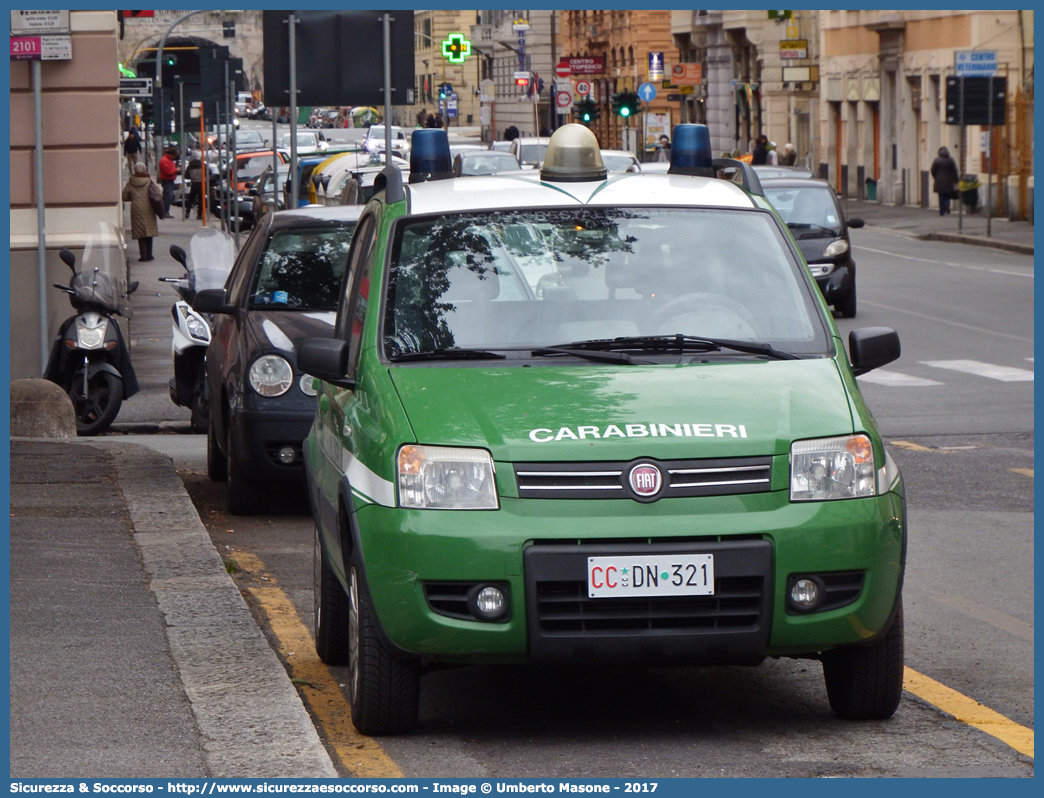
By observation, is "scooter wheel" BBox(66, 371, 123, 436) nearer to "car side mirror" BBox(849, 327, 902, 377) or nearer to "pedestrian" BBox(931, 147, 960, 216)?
"car side mirror" BBox(849, 327, 902, 377)

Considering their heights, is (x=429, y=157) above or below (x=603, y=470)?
above

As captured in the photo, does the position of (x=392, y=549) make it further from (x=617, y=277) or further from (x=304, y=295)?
(x=304, y=295)

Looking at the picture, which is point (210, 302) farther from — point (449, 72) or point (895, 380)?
point (449, 72)

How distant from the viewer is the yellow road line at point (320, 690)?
5500mm

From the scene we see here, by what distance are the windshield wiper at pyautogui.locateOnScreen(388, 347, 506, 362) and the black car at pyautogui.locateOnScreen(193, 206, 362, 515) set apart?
3937mm

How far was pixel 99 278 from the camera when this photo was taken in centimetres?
1448

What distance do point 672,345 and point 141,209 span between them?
2556 cm

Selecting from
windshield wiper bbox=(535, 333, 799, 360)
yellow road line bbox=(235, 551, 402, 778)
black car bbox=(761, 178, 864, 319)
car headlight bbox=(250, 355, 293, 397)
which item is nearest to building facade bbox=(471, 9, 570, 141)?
black car bbox=(761, 178, 864, 319)

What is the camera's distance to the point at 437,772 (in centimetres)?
539

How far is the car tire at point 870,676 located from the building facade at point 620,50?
230 ft

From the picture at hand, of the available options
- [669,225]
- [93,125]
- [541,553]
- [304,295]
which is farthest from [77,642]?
[93,125]

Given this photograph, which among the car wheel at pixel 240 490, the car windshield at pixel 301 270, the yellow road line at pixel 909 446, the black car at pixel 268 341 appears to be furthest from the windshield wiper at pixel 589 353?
the yellow road line at pixel 909 446

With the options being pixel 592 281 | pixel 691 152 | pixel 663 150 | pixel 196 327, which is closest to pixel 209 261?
pixel 196 327

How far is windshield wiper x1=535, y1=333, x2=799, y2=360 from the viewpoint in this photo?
6.10m
